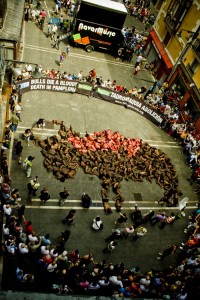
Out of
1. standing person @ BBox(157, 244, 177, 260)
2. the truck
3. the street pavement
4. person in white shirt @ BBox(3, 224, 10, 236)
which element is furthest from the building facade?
person in white shirt @ BBox(3, 224, 10, 236)

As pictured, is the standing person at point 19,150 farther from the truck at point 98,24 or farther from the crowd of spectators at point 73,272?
the truck at point 98,24

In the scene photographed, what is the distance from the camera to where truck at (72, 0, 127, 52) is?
27.6 m

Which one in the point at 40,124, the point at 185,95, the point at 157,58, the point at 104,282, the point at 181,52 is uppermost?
the point at 181,52

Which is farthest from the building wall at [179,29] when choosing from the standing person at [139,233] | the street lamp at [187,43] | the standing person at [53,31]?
the standing person at [139,233]

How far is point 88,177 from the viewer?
18.1 m

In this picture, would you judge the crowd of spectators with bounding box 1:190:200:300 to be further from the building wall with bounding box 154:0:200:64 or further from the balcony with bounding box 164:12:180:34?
the balcony with bounding box 164:12:180:34

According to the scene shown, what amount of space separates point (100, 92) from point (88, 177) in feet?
31.0

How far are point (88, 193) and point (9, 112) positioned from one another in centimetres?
815

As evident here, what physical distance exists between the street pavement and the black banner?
1.50ft

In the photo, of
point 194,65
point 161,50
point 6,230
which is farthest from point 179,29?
point 6,230

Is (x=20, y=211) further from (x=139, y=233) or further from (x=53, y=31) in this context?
(x=53, y=31)

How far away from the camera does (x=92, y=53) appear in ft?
102

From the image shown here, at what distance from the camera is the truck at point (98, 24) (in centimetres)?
2758

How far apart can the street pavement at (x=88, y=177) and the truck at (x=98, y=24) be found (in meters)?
1.99
